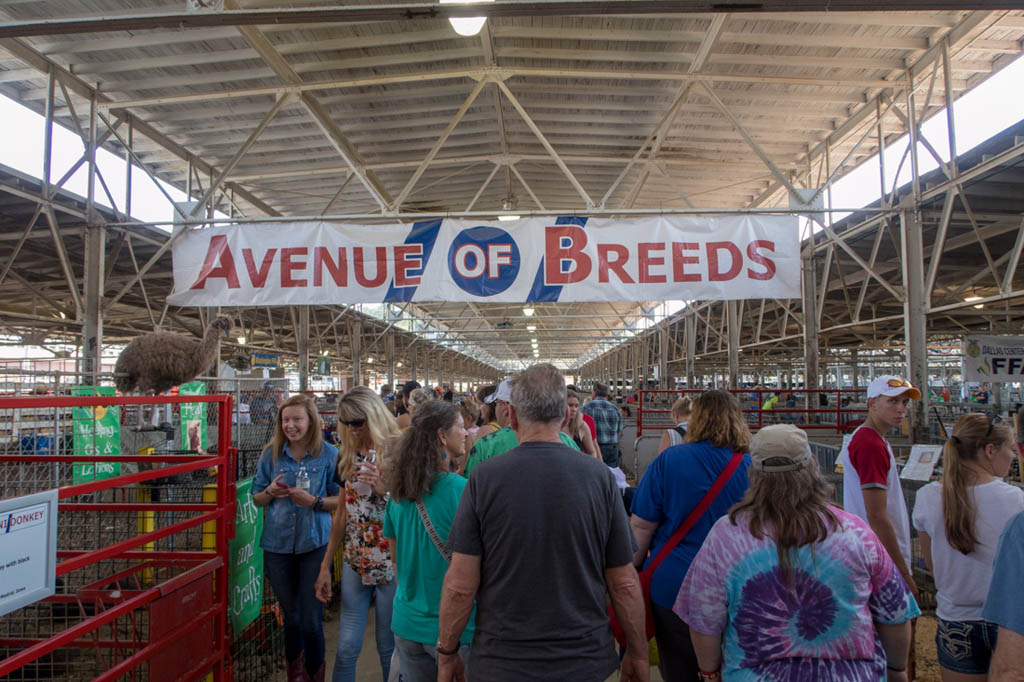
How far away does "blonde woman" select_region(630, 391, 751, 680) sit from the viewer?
2850 millimetres

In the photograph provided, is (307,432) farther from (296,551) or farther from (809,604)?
(809,604)

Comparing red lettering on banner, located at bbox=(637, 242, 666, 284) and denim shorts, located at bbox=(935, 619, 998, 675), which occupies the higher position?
red lettering on banner, located at bbox=(637, 242, 666, 284)

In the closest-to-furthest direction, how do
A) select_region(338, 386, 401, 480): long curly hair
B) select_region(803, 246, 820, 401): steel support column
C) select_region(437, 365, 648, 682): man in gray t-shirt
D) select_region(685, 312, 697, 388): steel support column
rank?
select_region(437, 365, 648, 682): man in gray t-shirt < select_region(338, 386, 401, 480): long curly hair < select_region(803, 246, 820, 401): steel support column < select_region(685, 312, 697, 388): steel support column

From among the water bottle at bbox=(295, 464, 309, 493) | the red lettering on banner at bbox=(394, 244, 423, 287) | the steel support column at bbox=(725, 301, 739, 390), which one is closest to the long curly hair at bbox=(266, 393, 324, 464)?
the water bottle at bbox=(295, 464, 309, 493)

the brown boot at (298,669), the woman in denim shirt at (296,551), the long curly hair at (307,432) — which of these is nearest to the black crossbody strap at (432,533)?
the woman in denim shirt at (296,551)

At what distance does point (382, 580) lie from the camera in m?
3.53

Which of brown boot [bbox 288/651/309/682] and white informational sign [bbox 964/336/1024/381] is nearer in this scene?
brown boot [bbox 288/651/309/682]

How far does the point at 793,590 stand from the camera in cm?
202

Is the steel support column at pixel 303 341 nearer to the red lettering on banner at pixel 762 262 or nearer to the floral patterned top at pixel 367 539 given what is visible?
the red lettering on banner at pixel 762 262

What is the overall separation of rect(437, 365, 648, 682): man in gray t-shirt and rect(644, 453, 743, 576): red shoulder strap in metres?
0.61

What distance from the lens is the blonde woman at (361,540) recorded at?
11.6 feet

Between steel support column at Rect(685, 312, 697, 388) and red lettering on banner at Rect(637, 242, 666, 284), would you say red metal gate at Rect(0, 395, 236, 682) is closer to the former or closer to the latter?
red lettering on banner at Rect(637, 242, 666, 284)

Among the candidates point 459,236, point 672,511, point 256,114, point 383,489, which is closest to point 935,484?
point 672,511

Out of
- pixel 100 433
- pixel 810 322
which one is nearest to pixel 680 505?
pixel 100 433
